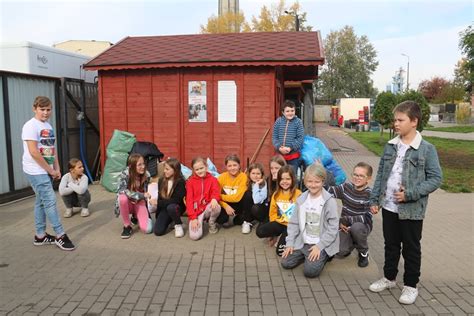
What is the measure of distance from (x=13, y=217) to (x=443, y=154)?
50.6 ft

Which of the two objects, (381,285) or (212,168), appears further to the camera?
(212,168)

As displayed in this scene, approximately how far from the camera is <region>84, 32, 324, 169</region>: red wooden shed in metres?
8.98

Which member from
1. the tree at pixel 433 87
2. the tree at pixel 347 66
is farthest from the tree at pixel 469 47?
the tree at pixel 433 87

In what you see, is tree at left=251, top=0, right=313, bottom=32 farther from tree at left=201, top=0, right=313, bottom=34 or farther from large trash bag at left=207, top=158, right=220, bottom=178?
large trash bag at left=207, top=158, right=220, bottom=178

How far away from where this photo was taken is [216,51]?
947 centimetres

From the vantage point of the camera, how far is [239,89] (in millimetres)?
9055

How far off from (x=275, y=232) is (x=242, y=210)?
0.99 meters

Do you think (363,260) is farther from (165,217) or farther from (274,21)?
(274,21)

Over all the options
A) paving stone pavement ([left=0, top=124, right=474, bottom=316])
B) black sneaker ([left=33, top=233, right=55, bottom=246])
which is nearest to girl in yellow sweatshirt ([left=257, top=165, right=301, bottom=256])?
paving stone pavement ([left=0, top=124, right=474, bottom=316])

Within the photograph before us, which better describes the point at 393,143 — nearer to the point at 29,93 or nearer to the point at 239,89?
the point at 239,89

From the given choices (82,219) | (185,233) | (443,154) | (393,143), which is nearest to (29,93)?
(82,219)

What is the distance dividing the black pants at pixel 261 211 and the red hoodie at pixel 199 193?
1.61 feet

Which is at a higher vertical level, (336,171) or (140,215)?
(336,171)

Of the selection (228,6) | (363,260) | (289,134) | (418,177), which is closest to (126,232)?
(289,134)
